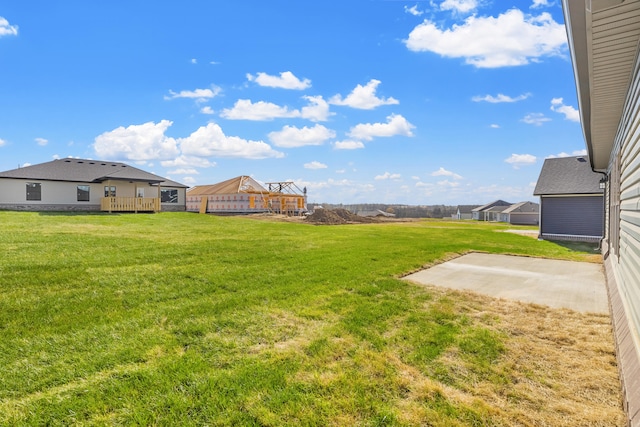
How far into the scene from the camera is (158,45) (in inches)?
581

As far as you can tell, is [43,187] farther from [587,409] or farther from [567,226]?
[567,226]

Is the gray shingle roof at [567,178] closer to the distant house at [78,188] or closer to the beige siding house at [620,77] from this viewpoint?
the beige siding house at [620,77]

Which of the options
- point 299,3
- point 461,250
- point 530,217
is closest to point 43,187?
point 299,3

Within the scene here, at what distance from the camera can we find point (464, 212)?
70125mm

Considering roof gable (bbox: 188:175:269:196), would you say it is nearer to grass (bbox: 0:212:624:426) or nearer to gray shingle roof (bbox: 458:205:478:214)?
grass (bbox: 0:212:624:426)

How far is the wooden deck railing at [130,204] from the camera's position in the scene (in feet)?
76.1

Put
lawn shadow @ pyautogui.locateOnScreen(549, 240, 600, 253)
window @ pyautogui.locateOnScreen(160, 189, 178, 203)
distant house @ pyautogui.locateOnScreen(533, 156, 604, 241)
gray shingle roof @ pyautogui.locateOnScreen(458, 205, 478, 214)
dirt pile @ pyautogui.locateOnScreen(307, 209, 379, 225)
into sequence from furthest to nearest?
1. gray shingle roof @ pyautogui.locateOnScreen(458, 205, 478, 214)
2. window @ pyautogui.locateOnScreen(160, 189, 178, 203)
3. dirt pile @ pyautogui.locateOnScreen(307, 209, 379, 225)
4. distant house @ pyautogui.locateOnScreen(533, 156, 604, 241)
5. lawn shadow @ pyautogui.locateOnScreen(549, 240, 600, 253)

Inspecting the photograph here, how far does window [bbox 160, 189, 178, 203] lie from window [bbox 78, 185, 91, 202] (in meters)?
5.81

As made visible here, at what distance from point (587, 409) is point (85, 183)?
2925 centimetres

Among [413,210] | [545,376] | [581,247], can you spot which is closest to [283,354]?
[545,376]

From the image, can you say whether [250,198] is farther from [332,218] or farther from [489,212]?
[489,212]

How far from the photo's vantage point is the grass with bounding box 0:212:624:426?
2486 millimetres

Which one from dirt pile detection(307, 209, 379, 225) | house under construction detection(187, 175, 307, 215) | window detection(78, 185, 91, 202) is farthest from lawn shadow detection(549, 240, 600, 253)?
window detection(78, 185, 91, 202)

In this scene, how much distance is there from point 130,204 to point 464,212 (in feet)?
214
